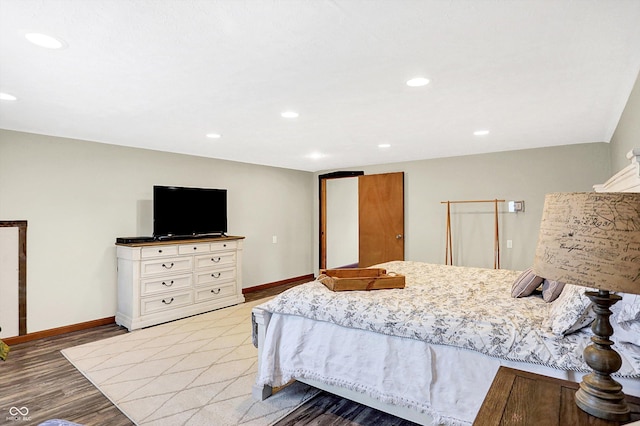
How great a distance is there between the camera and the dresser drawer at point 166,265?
4121 millimetres

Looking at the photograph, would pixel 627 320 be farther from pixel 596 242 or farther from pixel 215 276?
pixel 215 276

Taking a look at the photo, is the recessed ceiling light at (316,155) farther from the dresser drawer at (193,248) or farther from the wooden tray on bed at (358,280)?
the wooden tray on bed at (358,280)

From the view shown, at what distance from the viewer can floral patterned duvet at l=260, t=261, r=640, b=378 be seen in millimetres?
1677

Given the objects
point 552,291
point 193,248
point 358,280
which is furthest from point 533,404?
point 193,248

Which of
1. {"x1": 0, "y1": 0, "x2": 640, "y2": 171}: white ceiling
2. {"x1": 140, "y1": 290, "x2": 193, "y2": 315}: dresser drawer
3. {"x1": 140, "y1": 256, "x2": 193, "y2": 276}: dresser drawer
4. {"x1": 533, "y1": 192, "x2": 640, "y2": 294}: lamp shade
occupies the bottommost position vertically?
{"x1": 140, "y1": 290, "x2": 193, "y2": 315}: dresser drawer

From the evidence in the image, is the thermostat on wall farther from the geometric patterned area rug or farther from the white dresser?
the white dresser

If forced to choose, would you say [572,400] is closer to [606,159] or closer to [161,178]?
[606,159]

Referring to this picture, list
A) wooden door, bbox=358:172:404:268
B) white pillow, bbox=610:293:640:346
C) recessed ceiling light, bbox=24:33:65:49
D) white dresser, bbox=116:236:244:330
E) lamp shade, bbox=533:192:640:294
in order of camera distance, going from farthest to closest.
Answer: wooden door, bbox=358:172:404:268
white dresser, bbox=116:236:244:330
recessed ceiling light, bbox=24:33:65:49
white pillow, bbox=610:293:640:346
lamp shade, bbox=533:192:640:294

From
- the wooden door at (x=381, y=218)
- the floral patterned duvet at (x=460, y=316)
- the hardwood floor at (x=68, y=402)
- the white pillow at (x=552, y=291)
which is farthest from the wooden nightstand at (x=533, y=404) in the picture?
the wooden door at (x=381, y=218)

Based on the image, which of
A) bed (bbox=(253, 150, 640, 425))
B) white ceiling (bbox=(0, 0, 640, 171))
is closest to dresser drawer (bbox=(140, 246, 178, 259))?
white ceiling (bbox=(0, 0, 640, 171))

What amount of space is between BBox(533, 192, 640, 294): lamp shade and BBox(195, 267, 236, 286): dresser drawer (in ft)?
14.2

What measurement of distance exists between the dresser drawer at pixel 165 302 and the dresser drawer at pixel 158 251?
50cm

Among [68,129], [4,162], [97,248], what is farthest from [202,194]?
[4,162]

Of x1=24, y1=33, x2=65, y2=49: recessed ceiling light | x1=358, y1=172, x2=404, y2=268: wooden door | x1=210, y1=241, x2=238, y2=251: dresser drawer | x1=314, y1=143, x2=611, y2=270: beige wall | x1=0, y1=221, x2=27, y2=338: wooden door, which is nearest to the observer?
x1=24, y1=33, x2=65, y2=49: recessed ceiling light
